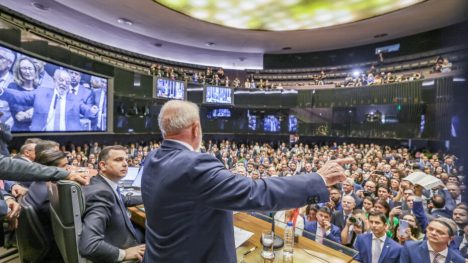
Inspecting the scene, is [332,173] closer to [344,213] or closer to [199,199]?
[199,199]

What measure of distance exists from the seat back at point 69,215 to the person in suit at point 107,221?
0.06m

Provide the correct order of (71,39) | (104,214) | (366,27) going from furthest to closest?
(366,27)
(71,39)
(104,214)

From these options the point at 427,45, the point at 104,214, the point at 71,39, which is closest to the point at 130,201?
the point at 104,214

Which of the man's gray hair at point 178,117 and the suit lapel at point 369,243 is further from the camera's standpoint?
the suit lapel at point 369,243

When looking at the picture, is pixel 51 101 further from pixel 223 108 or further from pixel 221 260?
pixel 223 108

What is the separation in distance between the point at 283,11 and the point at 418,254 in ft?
43.9

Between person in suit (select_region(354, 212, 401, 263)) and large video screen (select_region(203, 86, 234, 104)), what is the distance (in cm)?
1526

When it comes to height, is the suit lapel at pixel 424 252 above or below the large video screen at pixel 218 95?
below

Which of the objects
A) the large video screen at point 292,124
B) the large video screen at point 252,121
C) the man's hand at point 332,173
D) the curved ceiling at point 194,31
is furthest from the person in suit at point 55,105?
the large video screen at point 292,124

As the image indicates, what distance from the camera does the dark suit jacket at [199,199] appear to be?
1161mm

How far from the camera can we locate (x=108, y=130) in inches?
484

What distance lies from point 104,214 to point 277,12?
14.2m

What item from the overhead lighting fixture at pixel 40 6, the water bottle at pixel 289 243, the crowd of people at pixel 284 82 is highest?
the overhead lighting fixture at pixel 40 6

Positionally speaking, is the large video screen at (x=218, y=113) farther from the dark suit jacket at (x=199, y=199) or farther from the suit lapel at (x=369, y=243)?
the dark suit jacket at (x=199, y=199)
